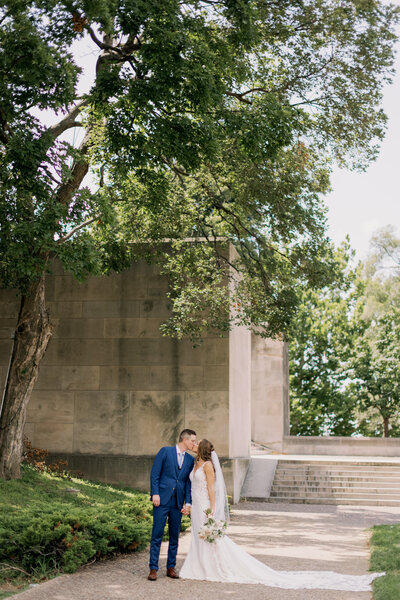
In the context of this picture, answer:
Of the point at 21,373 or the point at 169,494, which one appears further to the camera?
the point at 21,373

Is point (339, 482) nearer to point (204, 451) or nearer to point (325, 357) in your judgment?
point (204, 451)

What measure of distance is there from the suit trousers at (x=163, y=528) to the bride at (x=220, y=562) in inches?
8.1

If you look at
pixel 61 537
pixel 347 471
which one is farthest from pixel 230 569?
pixel 347 471

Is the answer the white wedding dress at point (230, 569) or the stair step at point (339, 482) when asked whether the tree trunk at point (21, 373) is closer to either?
the white wedding dress at point (230, 569)

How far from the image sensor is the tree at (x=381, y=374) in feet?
116

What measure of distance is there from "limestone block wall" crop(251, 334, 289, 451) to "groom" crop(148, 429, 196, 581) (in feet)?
73.0

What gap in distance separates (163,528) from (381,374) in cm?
2837

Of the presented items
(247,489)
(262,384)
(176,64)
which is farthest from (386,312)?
(176,64)

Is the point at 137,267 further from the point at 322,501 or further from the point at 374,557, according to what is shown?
the point at 374,557

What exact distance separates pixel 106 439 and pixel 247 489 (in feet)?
13.5

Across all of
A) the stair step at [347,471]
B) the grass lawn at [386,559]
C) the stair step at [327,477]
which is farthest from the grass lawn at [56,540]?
the stair step at [347,471]

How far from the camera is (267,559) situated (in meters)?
10.3

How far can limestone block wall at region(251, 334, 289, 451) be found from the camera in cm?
3142

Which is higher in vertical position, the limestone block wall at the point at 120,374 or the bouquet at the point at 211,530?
the limestone block wall at the point at 120,374
